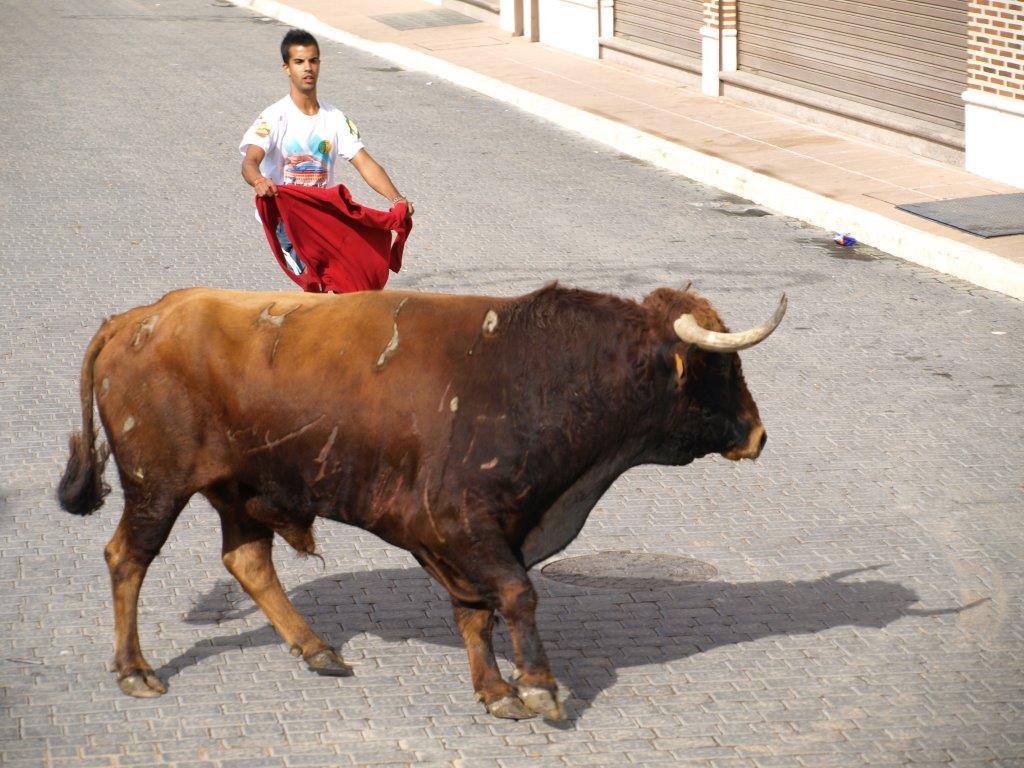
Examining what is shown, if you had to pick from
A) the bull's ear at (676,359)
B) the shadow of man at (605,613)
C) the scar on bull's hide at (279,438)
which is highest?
the bull's ear at (676,359)

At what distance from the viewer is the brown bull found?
5.68 meters

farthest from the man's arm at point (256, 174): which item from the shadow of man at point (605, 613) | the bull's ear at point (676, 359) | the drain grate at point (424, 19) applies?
the drain grate at point (424, 19)

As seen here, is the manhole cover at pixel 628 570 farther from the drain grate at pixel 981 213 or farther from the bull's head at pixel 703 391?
the drain grate at pixel 981 213

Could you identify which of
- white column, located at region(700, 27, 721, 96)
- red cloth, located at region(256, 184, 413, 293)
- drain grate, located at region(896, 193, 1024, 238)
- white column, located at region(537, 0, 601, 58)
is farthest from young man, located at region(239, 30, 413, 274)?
white column, located at region(537, 0, 601, 58)

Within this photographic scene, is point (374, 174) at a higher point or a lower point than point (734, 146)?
higher

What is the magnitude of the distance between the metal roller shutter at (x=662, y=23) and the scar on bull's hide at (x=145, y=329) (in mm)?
15715

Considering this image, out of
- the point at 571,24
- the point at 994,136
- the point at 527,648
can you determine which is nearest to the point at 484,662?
the point at 527,648

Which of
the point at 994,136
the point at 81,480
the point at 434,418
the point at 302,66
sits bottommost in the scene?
the point at 994,136

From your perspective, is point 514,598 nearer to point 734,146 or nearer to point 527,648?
point 527,648

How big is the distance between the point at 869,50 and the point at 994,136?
2.58 m

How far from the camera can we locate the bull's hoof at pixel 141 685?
6.10m

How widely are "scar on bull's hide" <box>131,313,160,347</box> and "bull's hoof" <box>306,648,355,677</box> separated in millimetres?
1382

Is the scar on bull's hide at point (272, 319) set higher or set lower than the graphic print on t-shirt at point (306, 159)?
lower

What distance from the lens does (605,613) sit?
22.8 ft
